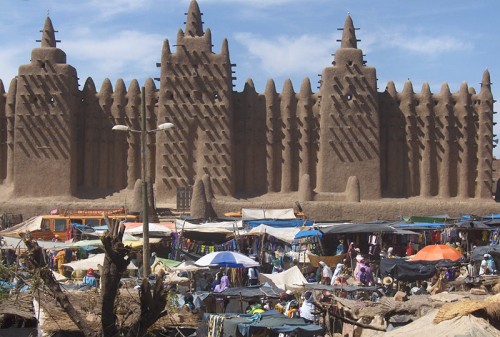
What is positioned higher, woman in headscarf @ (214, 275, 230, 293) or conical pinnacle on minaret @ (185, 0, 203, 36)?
conical pinnacle on minaret @ (185, 0, 203, 36)

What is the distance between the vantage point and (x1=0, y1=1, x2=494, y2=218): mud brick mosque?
46.2 metres

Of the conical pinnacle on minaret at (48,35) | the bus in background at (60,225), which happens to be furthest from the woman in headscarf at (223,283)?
the conical pinnacle on minaret at (48,35)

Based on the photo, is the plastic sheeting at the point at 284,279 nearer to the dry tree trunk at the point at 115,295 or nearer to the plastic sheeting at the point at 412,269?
the plastic sheeting at the point at 412,269

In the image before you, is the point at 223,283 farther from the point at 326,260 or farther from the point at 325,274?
the point at 326,260

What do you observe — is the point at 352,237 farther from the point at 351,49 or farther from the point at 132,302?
the point at 132,302

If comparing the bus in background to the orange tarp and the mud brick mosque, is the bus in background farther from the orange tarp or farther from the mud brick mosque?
the mud brick mosque

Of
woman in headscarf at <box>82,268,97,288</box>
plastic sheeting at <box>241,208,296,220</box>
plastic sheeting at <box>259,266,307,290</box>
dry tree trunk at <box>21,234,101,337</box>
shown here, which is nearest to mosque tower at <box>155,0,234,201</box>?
plastic sheeting at <box>241,208,296,220</box>

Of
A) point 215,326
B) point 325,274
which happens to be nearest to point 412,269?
point 325,274

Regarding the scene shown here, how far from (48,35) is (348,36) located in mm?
15082

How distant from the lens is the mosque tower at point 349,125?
4628cm

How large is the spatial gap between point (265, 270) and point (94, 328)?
49.2 feet

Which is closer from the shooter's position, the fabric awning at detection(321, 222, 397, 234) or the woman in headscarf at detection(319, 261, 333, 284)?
the woman in headscarf at detection(319, 261, 333, 284)

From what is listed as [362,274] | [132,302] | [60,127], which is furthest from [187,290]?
[60,127]

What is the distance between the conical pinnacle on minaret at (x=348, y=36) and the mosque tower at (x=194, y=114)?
5.87 meters
